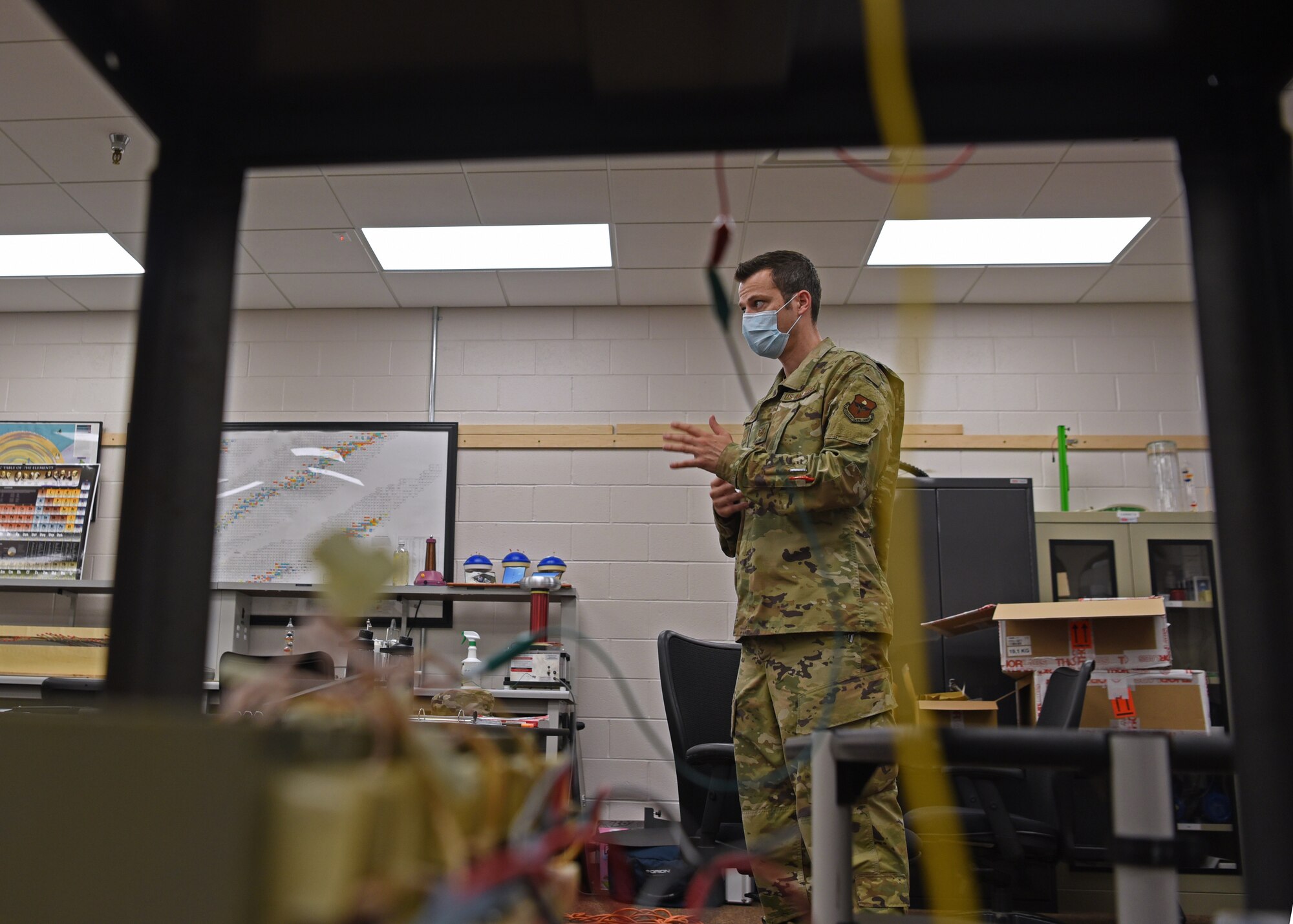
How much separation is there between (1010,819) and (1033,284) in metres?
2.83

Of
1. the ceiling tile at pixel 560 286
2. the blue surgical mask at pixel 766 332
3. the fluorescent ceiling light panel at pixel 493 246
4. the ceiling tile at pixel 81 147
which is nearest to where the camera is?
the blue surgical mask at pixel 766 332

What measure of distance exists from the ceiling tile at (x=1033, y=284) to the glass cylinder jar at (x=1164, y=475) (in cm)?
83

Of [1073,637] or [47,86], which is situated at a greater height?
[47,86]

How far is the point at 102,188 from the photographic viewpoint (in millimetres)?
3922

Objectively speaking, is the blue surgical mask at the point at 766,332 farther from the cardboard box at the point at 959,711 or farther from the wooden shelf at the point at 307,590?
the wooden shelf at the point at 307,590

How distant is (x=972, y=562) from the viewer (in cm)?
406

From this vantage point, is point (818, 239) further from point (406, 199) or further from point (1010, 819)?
point (1010, 819)

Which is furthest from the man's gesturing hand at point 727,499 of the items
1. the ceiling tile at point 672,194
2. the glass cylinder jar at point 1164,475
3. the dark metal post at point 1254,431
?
the glass cylinder jar at point 1164,475

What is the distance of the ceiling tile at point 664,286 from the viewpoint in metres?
4.64

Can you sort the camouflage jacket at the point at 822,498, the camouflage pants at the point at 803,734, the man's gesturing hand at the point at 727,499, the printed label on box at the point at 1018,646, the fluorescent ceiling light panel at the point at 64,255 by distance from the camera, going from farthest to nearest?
the fluorescent ceiling light panel at the point at 64,255, the printed label on box at the point at 1018,646, the man's gesturing hand at the point at 727,499, the camouflage jacket at the point at 822,498, the camouflage pants at the point at 803,734

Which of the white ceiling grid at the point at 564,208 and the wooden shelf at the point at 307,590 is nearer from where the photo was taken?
the white ceiling grid at the point at 564,208

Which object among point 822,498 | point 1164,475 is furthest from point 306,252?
point 1164,475

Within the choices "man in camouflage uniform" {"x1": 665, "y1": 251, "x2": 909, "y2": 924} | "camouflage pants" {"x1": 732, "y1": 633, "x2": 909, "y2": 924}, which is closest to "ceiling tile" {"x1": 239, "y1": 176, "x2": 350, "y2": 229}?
"man in camouflage uniform" {"x1": 665, "y1": 251, "x2": 909, "y2": 924}

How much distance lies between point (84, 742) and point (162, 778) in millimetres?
33
